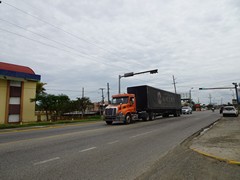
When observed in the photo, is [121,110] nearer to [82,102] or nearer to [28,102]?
[28,102]

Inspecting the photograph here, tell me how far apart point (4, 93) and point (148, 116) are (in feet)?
65.3

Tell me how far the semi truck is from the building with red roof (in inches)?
625

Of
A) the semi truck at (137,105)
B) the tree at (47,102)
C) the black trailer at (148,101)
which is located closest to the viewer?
the semi truck at (137,105)

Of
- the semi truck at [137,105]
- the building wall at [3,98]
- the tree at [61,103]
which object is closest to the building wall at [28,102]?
the building wall at [3,98]

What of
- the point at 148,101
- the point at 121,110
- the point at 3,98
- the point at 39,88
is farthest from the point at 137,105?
the point at 39,88

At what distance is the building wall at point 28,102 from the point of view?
31.3 m

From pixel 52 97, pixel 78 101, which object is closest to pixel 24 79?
pixel 52 97

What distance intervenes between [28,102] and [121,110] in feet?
60.5

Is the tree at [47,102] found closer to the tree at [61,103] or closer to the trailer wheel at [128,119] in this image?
the tree at [61,103]

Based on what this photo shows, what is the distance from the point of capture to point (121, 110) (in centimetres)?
2044

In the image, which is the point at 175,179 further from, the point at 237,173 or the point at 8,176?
the point at 8,176

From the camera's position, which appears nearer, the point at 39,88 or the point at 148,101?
the point at 148,101

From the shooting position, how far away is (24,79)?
3098 centimetres

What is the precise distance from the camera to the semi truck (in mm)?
20422
